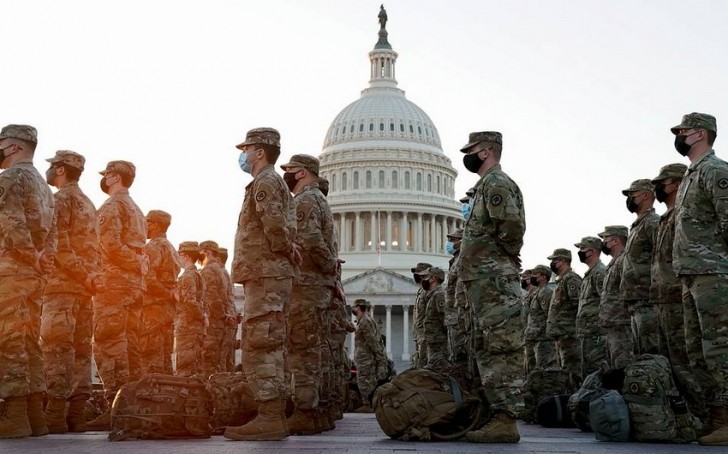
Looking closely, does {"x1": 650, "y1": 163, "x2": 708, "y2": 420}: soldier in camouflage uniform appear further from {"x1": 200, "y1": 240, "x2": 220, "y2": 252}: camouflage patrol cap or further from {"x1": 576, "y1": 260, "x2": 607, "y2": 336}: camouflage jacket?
{"x1": 200, "y1": 240, "x2": 220, "y2": 252}: camouflage patrol cap

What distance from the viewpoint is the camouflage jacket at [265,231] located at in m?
8.66

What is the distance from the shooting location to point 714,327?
8.16 meters

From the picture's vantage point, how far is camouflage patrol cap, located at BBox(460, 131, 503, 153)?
353 inches

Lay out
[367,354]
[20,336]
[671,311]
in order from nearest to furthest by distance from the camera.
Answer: [20,336] → [671,311] → [367,354]

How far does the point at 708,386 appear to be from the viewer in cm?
848

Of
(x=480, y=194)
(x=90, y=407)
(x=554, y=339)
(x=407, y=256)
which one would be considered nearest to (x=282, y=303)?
(x=480, y=194)

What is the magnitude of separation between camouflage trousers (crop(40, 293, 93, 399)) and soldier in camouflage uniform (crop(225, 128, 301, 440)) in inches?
81.4

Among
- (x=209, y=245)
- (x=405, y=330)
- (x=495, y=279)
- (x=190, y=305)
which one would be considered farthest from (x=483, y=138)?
(x=405, y=330)

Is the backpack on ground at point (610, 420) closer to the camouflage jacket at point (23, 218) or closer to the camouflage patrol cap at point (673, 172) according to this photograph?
the camouflage patrol cap at point (673, 172)

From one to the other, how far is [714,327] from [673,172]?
2.20m

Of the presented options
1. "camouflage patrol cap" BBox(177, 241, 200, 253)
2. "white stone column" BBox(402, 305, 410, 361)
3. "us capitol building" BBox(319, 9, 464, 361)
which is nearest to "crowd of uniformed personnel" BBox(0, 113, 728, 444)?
"camouflage patrol cap" BBox(177, 241, 200, 253)

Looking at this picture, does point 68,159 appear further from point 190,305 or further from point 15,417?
point 190,305

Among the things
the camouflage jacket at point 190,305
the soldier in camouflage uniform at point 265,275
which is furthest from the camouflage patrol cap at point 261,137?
the camouflage jacket at point 190,305

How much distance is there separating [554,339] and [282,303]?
709 cm
